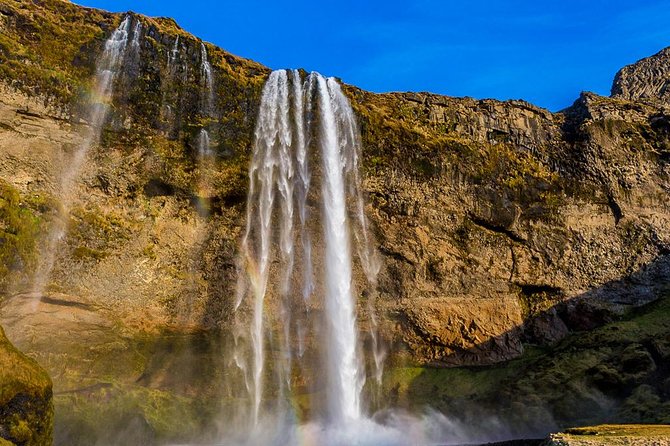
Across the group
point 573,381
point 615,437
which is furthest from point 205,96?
point 615,437

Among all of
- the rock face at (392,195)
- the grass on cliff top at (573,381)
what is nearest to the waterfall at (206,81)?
the rock face at (392,195)

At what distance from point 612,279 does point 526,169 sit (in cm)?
990

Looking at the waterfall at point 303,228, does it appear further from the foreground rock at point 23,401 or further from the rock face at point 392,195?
the foreground rock at point 23,401

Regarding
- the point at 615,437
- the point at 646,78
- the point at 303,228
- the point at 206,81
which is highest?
the point at 646,78

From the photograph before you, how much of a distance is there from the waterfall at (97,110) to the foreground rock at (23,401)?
49.2 feet

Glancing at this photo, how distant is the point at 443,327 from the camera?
1516 inches

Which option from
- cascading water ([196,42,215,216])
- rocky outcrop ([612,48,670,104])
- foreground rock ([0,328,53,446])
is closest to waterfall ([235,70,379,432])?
cascading water ([196,42,215,216])

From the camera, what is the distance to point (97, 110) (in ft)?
118

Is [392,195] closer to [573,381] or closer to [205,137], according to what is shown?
[205,137]

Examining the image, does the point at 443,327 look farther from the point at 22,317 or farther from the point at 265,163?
the point at 22,317

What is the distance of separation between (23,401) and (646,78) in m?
61.6

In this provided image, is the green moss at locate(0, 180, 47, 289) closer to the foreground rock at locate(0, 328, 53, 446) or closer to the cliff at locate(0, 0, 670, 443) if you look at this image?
the cliff at locate(0, 0, 670, 443)

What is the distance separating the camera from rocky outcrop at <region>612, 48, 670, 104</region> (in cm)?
5762

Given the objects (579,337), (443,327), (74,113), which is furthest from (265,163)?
(579,337)
